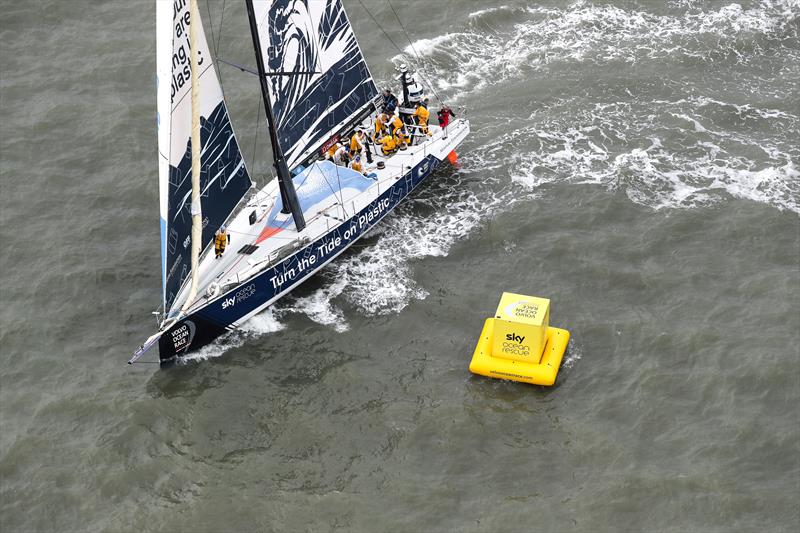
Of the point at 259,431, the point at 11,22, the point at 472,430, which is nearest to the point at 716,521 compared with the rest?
the point at 472,430

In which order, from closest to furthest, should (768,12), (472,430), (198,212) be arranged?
(472,430) < (198,212) < (768,12)

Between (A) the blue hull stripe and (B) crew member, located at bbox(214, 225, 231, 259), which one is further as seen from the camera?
(B) crew member, located at bbox(214, 225, 231, 259)

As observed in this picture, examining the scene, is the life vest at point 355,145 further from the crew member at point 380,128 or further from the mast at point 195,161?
the mast at point 195,161

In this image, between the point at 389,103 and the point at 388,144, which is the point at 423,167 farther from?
the point at 389,103

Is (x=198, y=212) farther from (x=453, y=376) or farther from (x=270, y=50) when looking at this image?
(x=453, y=376)

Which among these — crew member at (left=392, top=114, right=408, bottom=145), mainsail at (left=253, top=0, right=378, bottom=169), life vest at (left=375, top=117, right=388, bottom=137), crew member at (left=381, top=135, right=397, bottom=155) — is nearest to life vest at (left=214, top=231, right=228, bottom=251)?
mainsail at (left=253, top=0, right=378, bottom=169)

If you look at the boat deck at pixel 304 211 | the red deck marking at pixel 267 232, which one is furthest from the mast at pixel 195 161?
the red deck marking at pixel 267 232

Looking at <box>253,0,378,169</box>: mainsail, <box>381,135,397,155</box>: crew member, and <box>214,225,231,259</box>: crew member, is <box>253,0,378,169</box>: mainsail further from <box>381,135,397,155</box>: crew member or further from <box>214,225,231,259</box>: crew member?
<box>214,225,231,259</box>: crew member
